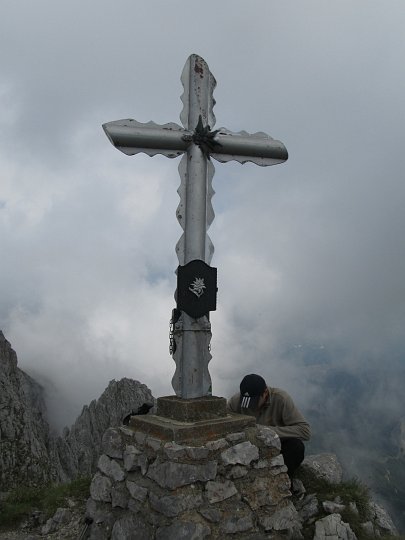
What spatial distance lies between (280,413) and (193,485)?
6.35 ft

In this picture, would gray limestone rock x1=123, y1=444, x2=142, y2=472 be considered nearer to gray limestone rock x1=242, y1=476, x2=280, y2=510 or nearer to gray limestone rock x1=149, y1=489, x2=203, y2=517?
gray limestone rock x1=149, y1=489, x2=203, y2=517

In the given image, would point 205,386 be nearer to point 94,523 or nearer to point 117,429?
point 117,429

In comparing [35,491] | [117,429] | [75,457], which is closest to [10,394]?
[75,457]

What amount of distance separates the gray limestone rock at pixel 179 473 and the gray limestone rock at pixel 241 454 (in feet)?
0.54

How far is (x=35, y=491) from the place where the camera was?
287 inches

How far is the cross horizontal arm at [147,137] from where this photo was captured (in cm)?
532

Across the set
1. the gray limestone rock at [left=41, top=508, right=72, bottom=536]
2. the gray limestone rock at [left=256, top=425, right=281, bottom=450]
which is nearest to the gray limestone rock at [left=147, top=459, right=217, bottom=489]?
the gray limestone rock at [left=256, top=425, right=281, bottom=450]

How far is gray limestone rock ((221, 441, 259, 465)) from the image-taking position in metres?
4.62

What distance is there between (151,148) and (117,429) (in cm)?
353

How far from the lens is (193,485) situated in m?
4.36

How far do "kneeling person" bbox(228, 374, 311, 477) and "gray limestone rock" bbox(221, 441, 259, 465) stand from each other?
0.80 metres

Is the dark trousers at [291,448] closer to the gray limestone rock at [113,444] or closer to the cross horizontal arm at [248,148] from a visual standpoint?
the gray limestone rock at [113,444]

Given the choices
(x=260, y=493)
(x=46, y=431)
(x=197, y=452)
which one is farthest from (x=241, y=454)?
(x=46, y=431)

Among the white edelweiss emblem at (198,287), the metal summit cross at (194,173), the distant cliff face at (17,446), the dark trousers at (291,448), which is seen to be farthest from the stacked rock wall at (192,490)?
the distant cliff face at (17,446)
